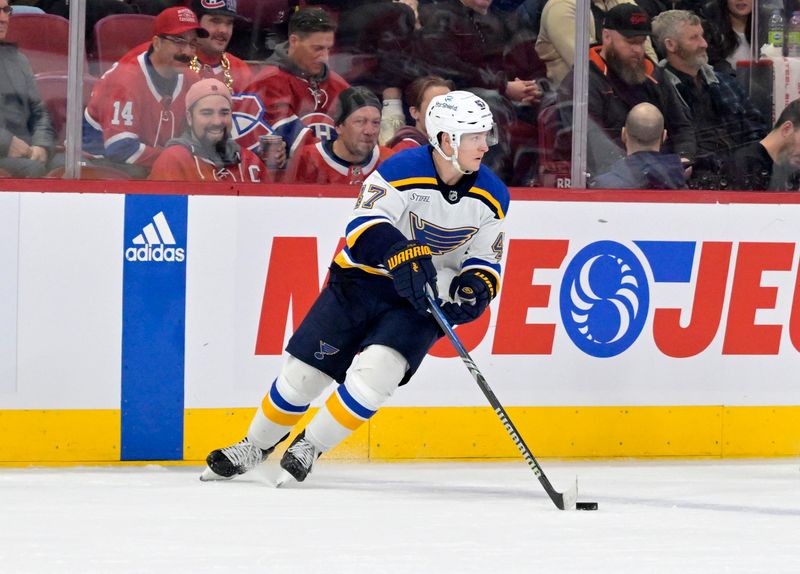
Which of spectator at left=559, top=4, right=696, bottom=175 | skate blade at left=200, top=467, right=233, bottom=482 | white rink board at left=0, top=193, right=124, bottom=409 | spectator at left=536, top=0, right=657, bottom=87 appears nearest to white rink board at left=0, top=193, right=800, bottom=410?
white rink board at left=0, top=193, right=124, bottom=409

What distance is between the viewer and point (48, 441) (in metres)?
4.36

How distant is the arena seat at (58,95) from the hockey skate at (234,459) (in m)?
1.13

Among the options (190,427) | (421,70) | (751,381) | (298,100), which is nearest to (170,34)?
(298,100)

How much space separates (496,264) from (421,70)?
918 millimetres

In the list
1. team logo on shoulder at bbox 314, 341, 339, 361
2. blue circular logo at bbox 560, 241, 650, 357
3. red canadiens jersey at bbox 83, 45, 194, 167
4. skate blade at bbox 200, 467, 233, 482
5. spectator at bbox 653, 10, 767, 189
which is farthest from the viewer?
spectator at bbox 653, 10, 767, 189

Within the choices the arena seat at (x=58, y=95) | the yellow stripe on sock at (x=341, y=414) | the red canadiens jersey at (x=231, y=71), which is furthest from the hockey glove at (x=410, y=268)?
the arena seat at (x=58, y=95)

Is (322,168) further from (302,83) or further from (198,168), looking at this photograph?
(198,168)

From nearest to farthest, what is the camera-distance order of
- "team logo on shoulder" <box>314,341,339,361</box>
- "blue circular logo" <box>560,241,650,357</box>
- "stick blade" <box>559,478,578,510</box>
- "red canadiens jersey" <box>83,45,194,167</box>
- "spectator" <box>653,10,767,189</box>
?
1. "stick blade" <box>559,478,578,510</box>
2. "team logo on shoulder" <box>314,341,339,361</box>
3. "red canadiens jersey" <box>83,45,194,167</box>
4. "blue circular logo" <box>560,241,650,357</box>
5. "spectator" <box>653,10,767,189</box>

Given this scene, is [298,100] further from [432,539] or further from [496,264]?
[432,539]

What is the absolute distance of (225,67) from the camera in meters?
4.54

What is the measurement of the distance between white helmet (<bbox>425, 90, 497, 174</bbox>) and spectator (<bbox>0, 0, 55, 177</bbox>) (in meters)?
1.28

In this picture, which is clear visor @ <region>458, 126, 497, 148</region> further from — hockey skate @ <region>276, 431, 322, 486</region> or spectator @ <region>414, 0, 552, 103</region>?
hockey skate @ <region>276, 431, 322, 486</region>

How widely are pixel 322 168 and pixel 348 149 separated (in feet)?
0.37

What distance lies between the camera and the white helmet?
12.7 ft
